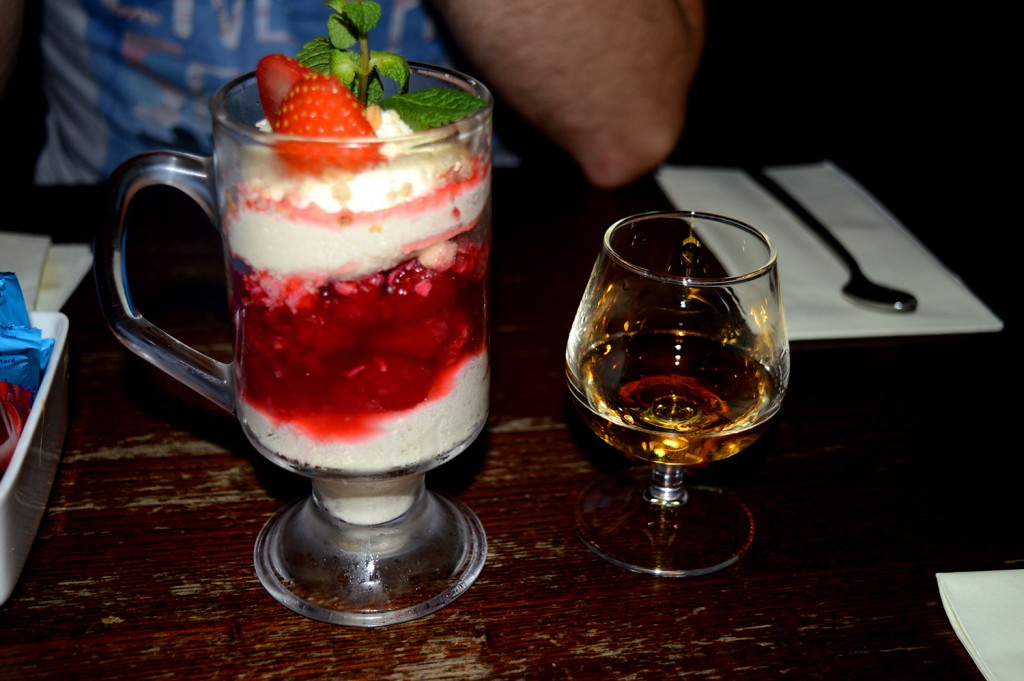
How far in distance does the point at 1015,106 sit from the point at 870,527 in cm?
213

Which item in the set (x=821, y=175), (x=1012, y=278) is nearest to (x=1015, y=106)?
(x=821, y=175)

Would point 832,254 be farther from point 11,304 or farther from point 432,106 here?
point 11,304

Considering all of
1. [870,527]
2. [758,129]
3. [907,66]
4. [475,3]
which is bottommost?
[758,129]

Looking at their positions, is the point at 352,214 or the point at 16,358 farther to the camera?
the point at 16,358

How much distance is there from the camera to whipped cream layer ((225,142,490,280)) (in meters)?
0.53

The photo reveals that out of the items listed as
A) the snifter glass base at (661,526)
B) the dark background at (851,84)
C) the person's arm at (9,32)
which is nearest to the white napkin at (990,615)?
the snifter glass base at (661,526)

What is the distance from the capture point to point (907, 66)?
2.60 m

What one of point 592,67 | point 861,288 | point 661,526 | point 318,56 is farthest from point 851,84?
point 318,56

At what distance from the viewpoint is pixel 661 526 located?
2.41ft

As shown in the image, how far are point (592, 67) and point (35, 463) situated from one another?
3.14 ft

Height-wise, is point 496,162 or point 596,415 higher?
point 596,415

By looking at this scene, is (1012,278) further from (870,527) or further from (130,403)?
(130,403)

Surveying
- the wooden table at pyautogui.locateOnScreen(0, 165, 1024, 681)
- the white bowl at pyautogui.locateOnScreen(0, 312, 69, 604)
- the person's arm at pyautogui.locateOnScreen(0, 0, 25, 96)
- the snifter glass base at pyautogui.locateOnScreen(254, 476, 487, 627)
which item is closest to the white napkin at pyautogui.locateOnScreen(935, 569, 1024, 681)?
the wooden table at pyautogui.locateOnScreen(0, 165, 1024, 681)

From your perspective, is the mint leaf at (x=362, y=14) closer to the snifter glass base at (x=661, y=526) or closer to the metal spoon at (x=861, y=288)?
the snifter glass base at (x=661, y=526)
